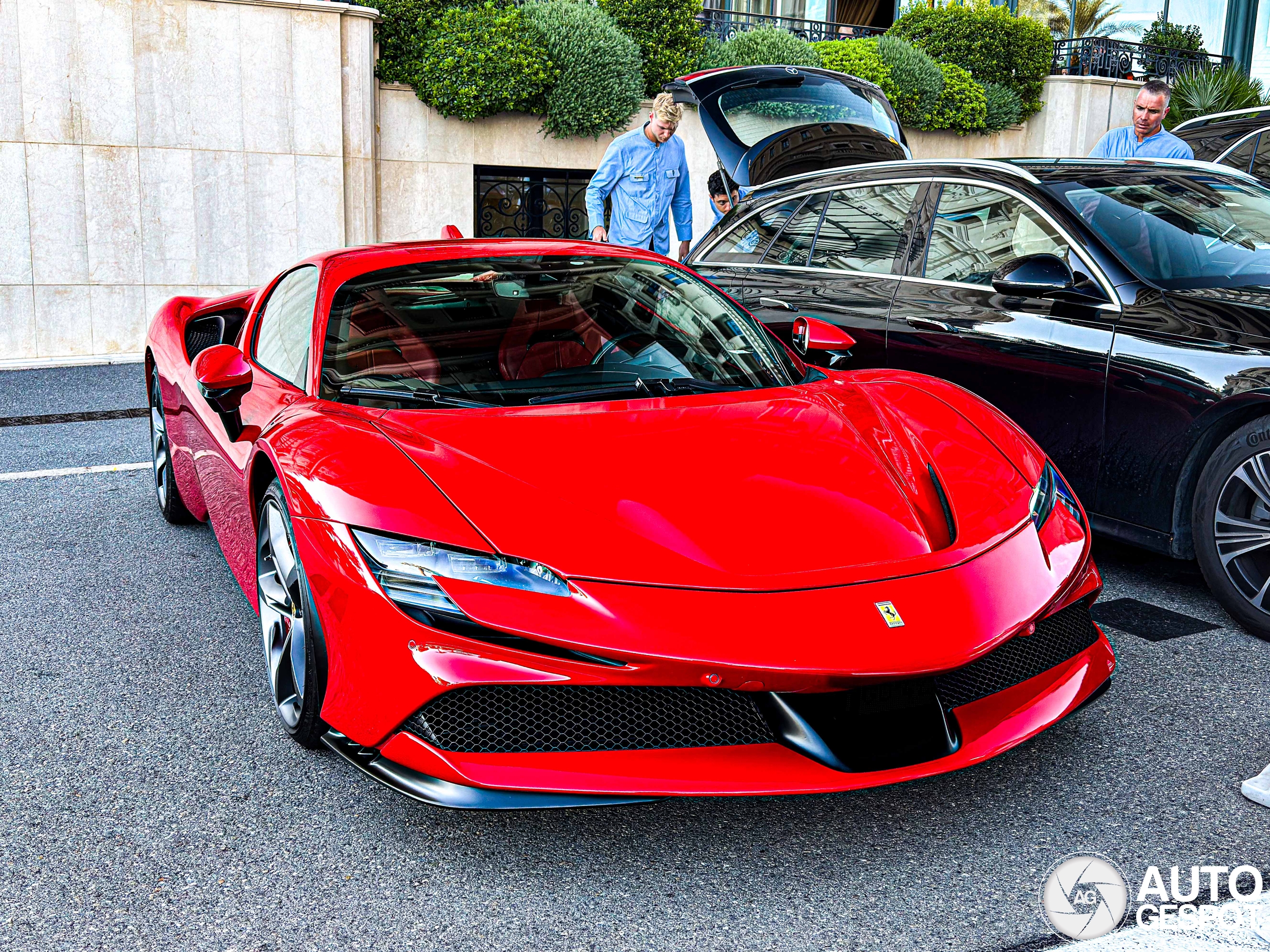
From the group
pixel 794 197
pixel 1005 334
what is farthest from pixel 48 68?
pixel 1005 334

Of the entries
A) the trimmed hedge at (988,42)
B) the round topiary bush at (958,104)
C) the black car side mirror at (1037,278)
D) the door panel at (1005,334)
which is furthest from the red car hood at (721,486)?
the trimmed hedge at (988,42)

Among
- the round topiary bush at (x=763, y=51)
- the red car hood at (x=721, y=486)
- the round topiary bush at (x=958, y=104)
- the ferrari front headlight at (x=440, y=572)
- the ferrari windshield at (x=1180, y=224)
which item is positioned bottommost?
the ferrari front headlight at (x=440, y=572)

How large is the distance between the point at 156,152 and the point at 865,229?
7839 mm

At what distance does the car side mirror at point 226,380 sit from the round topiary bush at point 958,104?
13.7m

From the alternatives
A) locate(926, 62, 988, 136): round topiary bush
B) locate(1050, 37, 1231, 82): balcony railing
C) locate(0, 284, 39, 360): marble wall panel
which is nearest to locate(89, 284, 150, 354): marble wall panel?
locate(0, 284, 39, 360): marble wall panel

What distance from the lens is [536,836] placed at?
8.29ft

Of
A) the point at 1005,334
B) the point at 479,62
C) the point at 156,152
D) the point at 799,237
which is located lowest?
the point at 1005,334

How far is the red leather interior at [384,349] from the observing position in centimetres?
324

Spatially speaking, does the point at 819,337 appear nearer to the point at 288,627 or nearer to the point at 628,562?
the point at 628,562

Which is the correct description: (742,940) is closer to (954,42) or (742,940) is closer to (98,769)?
(98,769)

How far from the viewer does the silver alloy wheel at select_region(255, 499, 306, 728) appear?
9.20 ft

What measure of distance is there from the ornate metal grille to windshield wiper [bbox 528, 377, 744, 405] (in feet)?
33.6

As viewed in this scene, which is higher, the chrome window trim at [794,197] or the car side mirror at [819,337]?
the chrome window trim at [794,197]

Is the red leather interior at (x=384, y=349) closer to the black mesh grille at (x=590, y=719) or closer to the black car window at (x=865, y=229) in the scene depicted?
the black mesh grille at (x=590, y=719)
